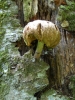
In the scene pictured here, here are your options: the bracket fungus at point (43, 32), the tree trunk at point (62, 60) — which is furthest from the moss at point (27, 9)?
the bracket fungus at point (43, 32)

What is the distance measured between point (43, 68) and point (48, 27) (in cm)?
32

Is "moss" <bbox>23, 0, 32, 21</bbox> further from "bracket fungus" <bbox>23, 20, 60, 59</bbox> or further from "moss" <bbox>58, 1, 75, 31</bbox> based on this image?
"bracket fungus" <bbox>23, 20, 60, 59</bbox>

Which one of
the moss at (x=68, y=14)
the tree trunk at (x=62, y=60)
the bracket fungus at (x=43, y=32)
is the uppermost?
the moss at (x=68, y=14)

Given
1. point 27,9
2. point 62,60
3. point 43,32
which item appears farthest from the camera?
point 27,9

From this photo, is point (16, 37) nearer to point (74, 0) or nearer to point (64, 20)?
point (64, 20)

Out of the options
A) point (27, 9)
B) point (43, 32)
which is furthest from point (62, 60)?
point (27, 9)

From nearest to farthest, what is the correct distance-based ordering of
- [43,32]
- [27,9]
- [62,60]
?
1. [43,32]
2. [62,60]
3. [27,9]

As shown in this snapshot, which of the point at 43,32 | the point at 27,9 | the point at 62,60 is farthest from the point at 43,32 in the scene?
the point at 27,9

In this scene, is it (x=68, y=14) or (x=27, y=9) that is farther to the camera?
(x=27, y=9)

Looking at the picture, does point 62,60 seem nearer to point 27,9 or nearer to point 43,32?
point 43,32

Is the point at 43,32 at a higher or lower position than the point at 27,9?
lower

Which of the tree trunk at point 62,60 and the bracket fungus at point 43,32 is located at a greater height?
the bracket fungus at point 43,32

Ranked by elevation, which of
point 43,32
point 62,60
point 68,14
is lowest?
point 62,60

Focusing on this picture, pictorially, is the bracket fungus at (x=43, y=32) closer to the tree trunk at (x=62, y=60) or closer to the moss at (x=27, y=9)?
the tree trunk at (x=62, y=60)
